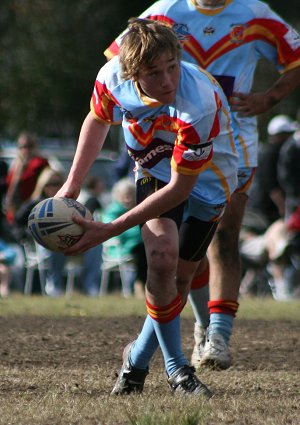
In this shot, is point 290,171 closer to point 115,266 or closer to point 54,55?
point 115,266

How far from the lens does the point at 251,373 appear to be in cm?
722

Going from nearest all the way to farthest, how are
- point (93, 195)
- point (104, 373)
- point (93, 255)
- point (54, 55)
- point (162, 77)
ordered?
1. point (162, 77)
2. point (104, 373)
3. point (93, 255)
4. point (93, 195)
5. point (54, 55)

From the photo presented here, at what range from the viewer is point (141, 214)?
591cm

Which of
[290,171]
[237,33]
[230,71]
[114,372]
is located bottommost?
[290,171]

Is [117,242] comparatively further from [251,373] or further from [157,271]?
[157,271]

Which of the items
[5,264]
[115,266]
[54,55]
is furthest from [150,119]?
[54,55]

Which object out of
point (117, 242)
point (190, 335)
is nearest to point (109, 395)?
point (190, 335)

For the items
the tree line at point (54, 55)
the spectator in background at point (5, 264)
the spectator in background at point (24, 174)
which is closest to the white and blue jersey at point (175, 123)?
the spectator in background at point (24, 174)

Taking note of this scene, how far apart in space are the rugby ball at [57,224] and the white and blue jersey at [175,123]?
1.73 feet

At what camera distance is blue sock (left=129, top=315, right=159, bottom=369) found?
20.9 feet

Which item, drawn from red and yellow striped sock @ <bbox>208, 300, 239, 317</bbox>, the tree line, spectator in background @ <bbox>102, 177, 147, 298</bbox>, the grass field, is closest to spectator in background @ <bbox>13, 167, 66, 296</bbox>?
spectator in background @ <bbox>102, 177, 147, 298</bbox>

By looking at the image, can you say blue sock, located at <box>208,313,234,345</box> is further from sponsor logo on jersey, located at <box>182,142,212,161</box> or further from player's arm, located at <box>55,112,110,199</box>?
sponsor logo on jersey, located at <box>182,142,212,161</box>

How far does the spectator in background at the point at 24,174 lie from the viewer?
15570 mm

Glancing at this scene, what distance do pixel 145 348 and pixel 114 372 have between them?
0.87 metres
